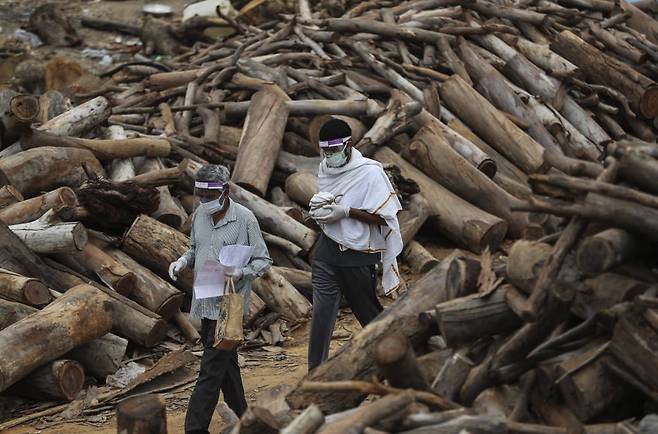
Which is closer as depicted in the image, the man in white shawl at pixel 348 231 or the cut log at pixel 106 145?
the man in white shawl at pixel 348 231

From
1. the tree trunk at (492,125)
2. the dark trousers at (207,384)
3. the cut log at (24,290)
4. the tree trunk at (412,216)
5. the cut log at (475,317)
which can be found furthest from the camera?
the tree trunk at (492,125)

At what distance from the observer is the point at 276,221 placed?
11297 millimetres

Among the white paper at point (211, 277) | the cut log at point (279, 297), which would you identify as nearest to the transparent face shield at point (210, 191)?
the white paper at point (211, 277)

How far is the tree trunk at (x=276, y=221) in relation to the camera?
36.6ft

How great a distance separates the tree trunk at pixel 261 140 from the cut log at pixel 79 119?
1.75m

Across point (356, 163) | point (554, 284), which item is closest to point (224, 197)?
point (356, 163)

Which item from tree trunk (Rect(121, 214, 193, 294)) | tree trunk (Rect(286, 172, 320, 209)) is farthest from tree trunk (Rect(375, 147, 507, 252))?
tree trunk (Rect(121, 214, 193, 294))

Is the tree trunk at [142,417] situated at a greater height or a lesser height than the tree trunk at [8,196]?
greater

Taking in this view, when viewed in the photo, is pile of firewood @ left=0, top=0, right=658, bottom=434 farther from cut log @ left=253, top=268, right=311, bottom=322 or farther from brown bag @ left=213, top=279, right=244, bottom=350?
brown bag @ left=213, top=279, right=244, bottom=350

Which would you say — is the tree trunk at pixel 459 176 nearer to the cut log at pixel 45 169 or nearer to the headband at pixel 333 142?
the cut log at pixel 45 169

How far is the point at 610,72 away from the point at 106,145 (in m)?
7.16

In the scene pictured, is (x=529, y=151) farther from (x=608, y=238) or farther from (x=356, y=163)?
(x=608, y=238)

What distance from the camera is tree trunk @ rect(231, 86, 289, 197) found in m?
11.9

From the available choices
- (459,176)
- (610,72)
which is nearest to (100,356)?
(459,176)
